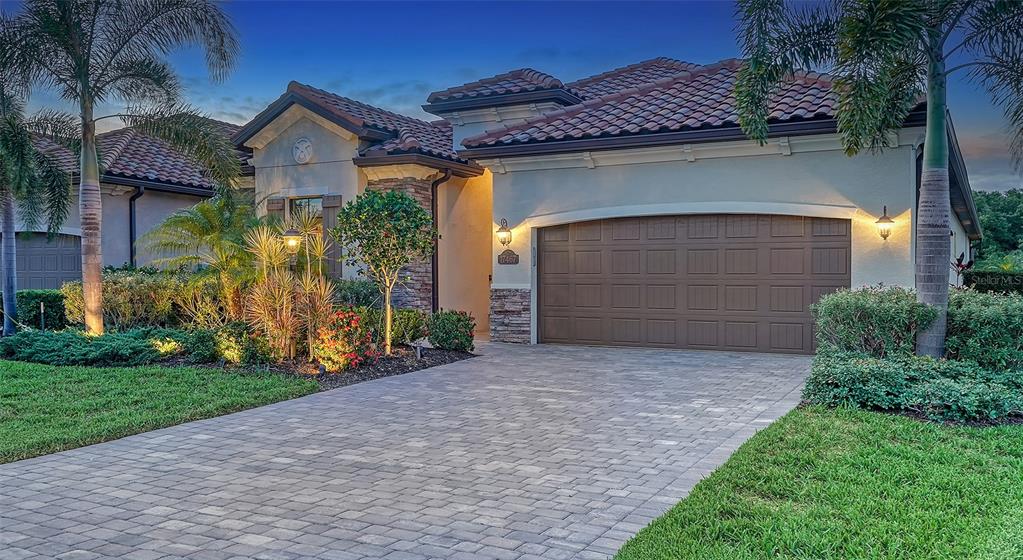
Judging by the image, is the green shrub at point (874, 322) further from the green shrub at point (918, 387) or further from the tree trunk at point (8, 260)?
the tree trunk at point (8, 260)

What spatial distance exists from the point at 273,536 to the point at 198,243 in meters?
10.7

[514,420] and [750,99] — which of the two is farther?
[750,99]

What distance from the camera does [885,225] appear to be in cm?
1166

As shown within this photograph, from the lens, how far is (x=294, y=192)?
17.3 meters

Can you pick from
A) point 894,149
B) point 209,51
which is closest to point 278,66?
point 209,51

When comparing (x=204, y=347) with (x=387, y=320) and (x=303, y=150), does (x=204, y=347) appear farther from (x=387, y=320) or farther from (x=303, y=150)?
(x=303, y=150)

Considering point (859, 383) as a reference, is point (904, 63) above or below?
above

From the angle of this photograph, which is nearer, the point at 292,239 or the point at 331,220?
the point at 292,239

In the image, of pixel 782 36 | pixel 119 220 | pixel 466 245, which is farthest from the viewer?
pixel 119 220

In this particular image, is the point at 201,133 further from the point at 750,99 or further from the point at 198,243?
the point at 750,99

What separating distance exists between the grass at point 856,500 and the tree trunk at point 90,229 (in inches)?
430

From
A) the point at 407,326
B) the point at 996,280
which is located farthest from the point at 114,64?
the point at 996,280

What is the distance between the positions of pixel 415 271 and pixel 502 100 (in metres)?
4.35

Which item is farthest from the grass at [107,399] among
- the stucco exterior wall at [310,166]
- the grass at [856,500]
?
the stucco exterior wall at [310,166]
